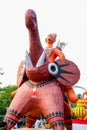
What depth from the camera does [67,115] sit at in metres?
5.69

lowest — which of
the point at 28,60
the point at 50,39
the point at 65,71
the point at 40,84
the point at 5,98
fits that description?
the point at 40,84

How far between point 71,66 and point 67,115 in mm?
801

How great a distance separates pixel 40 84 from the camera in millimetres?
5324

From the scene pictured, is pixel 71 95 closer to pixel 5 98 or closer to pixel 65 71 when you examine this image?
pixel 65 71

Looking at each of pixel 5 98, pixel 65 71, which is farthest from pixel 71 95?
pixel 5 98

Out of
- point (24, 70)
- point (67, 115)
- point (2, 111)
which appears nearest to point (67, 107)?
point (67, 115)

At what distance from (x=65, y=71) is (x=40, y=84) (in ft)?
1.51

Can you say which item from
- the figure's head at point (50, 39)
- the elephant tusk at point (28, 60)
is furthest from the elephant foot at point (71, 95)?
the figure's head at point (50, 39)

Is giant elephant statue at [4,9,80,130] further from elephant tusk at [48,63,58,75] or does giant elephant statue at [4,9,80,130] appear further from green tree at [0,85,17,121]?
green tree at [0,85,17,121]

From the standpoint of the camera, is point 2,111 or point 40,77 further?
point 2,111

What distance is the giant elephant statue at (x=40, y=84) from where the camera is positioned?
509cm

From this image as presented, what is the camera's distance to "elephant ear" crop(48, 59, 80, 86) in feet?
17.7

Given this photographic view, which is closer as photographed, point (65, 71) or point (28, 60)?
point (28, 60)

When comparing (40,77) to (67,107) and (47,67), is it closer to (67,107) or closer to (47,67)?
(47,67)
